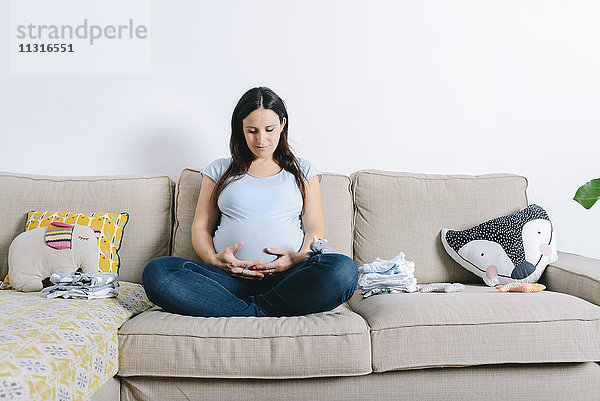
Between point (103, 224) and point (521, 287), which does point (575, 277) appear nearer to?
point (521, 287)

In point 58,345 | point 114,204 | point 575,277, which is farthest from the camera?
point 114,204

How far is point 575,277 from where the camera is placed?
1.88 meters

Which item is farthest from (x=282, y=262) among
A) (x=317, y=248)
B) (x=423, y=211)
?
(x=423, y=211)

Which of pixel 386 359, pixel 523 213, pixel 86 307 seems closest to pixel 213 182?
pixel 86 307

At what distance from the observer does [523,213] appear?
2188mm

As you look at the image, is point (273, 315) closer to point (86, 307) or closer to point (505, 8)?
point (86, 307)

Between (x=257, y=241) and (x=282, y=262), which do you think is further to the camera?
(x=257, y=241)

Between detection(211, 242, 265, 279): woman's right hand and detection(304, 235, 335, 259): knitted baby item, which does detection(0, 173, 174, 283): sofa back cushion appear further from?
detection(304, 235, 335, 259): knitted baby item

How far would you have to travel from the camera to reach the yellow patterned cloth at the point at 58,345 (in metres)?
1.06

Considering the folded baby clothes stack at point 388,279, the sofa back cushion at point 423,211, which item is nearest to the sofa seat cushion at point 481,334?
the folded baby clothes stack at point 388,279

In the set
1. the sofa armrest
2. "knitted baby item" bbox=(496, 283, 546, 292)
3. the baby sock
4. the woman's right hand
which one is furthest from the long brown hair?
the sofa armrest

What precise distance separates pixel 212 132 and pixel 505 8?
1478 mm

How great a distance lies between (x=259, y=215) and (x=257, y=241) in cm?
10

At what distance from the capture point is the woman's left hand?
6.01 feet
